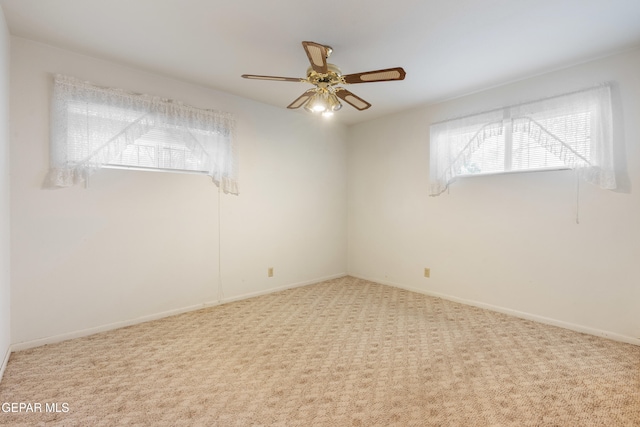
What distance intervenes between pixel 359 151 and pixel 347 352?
10.4 feet

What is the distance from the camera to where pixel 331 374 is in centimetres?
205

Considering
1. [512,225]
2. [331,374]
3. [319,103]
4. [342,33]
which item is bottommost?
[331,374]

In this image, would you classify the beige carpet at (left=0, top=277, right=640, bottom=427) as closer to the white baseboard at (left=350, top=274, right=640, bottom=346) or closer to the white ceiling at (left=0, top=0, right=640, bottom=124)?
the white baseboard at (left=350, top=274, right=640, bottom=346)

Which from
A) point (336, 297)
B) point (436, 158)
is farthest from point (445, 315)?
point (436, 158)

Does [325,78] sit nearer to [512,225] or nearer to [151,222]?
[151,222]

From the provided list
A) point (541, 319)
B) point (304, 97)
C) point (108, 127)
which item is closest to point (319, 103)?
point (304, 97)

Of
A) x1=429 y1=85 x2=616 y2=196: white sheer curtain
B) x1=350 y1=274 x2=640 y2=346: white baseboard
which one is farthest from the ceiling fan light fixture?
x1=350 y1=274 x2=640 y2=346: white baseboard

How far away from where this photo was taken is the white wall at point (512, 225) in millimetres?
2559

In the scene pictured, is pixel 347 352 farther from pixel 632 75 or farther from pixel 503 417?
pixel 632 75

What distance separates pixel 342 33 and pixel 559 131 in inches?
87.6

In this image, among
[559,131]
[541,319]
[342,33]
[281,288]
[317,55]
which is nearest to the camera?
[317,55]

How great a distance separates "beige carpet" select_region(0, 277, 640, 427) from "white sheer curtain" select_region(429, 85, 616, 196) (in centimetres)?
154

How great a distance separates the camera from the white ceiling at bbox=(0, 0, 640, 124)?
1.99 m

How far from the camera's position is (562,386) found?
6.32 ft
